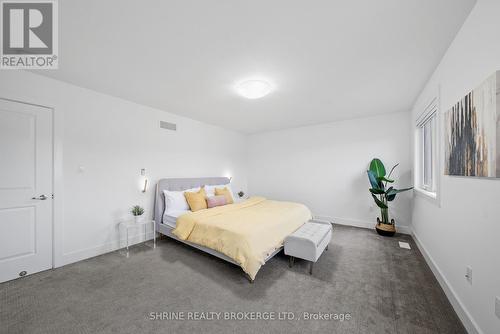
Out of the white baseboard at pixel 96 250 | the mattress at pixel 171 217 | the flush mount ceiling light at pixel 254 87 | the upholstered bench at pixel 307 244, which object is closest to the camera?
the upholstered bench at pixel 307 244

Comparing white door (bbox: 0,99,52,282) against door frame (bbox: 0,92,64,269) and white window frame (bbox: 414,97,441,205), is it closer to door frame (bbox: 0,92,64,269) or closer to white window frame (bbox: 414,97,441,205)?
door frame (bbox: 0,92,64,269)

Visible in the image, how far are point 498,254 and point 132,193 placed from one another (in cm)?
427

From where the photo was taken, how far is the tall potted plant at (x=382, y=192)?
11.7 feet

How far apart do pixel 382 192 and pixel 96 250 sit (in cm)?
513

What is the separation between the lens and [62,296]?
6.29ft

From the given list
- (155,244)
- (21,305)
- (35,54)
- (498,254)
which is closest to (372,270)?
(498,254)

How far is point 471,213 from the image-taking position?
1.47 metres

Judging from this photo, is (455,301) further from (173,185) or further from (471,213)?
(173,185)

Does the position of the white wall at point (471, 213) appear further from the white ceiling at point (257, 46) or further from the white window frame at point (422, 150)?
the white window frame at point (422, 150)

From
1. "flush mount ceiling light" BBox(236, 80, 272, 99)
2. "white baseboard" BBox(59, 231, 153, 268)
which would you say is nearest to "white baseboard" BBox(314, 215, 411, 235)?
"flush mount ceiling light" BBox(236, 80, 272, 99)

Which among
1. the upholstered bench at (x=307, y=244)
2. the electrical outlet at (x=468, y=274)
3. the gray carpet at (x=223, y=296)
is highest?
the electrical outlet at (x=468, y=274)

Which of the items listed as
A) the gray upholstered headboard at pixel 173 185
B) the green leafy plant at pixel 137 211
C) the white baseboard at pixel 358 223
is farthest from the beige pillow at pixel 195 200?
the white baseboard at pixel 358 223

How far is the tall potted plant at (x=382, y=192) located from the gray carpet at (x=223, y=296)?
2.81 feet

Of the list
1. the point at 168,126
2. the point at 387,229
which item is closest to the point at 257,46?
the point at 168,126
